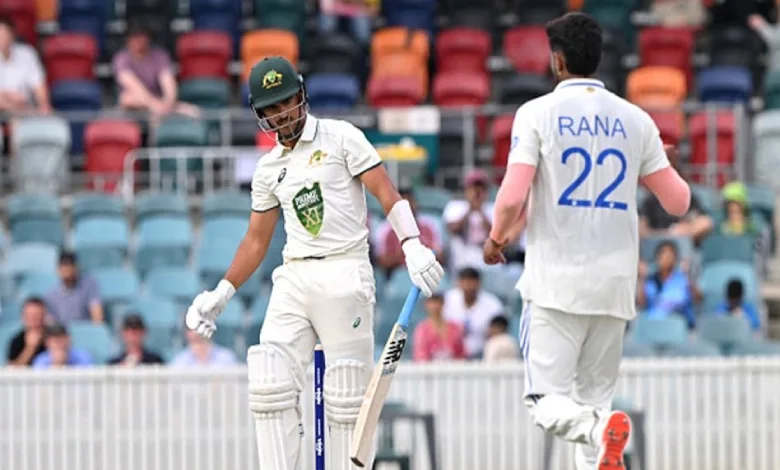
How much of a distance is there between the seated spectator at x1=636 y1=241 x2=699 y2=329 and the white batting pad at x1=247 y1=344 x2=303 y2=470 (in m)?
7.03

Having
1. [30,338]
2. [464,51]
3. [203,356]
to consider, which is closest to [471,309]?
[203,356]

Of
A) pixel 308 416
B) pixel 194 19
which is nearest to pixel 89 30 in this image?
pixel 194 19

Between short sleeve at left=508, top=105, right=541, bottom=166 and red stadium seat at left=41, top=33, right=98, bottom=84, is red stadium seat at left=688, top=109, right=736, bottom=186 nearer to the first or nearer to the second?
red stadium seat at left=41, top=33, right=98, bottom=84

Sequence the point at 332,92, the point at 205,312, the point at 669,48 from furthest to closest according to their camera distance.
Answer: the point at 669,48 → the point at 332,92 → the point at 205,312

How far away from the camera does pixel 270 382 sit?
9047mm

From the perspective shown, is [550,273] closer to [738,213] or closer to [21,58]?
[738,213]

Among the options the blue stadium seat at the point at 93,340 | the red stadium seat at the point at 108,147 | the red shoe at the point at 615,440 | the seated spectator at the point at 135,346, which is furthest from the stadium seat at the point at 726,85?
the red shoe at the point at 615,440

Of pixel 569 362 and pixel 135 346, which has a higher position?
pixel 569 362

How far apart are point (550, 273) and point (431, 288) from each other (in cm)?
50

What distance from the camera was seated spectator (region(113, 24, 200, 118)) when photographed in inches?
745

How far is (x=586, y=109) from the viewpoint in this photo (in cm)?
880

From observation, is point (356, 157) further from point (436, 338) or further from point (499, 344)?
point (436, 338)

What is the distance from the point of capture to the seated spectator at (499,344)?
14.4 metres

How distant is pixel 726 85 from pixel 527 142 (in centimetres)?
1119
